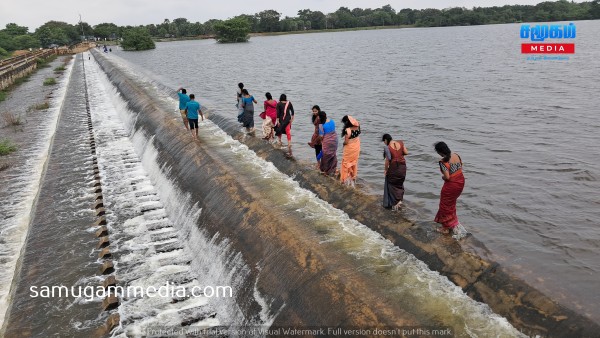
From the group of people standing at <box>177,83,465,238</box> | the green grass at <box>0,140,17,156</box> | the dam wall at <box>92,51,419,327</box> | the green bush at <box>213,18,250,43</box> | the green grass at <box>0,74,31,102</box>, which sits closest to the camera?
the dam wall at <box>92,51,419,327</box>

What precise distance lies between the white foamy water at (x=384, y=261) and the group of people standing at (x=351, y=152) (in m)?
1.10

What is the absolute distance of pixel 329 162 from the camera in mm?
11516

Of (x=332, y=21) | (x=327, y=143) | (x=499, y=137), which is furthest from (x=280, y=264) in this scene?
(x=332, y=21)

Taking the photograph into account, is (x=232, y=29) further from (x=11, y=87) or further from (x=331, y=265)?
(x=331, y=265)

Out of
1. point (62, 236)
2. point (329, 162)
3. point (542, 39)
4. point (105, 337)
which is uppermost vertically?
point (542, 39)

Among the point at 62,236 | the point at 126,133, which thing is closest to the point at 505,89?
the point at 126,133

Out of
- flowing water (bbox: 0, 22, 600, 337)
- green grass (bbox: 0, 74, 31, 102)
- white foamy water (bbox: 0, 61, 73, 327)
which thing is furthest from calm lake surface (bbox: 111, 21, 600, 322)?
green grass (bbox: 0, 74, 31, 102)

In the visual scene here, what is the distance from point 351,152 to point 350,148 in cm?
12

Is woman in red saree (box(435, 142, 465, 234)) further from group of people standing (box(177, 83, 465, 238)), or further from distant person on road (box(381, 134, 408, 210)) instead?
distant person on road (box(381, 134, 408, 210))

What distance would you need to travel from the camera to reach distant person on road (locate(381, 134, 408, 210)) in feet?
28.5

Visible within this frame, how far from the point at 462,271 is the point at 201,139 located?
11187 millimetres

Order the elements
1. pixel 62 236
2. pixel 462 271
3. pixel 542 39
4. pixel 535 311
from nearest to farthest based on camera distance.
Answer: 1. pixel 535 311
2. pixel 462 271
3. pixel 62 236
4. pixel 542 39

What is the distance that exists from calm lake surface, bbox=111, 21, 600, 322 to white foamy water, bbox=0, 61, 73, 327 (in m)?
8.81

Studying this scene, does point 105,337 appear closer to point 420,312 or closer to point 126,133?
point 420,312
